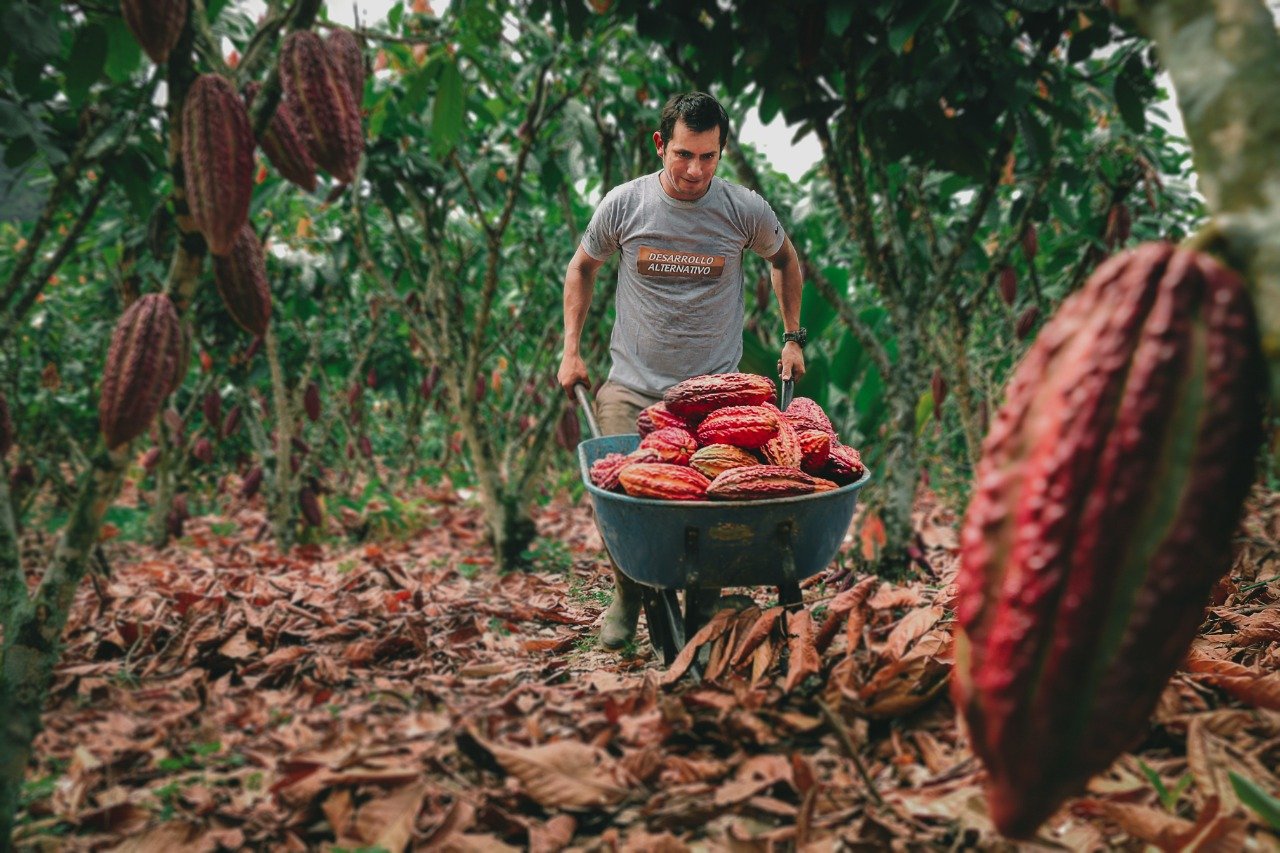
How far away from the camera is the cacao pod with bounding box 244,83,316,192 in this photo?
1.35 m

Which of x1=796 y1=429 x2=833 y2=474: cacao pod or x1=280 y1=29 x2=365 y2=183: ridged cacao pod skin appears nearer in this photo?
x1=280 y1=29 x2=365 y2=183: ridged cacao pod skin

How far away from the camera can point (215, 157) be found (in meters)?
1.14

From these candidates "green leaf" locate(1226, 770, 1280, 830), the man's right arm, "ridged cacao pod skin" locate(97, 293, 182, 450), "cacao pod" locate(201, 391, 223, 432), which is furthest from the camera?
"cacao pod" locate(201, 391, 223, 432)

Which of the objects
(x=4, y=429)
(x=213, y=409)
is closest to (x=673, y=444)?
(x=4, y=429)

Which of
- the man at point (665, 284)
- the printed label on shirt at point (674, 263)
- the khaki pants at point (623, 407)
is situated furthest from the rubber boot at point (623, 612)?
the printed label on shirt at point (674, 263)

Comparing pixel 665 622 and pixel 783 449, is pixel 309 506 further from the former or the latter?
pixel 783 449

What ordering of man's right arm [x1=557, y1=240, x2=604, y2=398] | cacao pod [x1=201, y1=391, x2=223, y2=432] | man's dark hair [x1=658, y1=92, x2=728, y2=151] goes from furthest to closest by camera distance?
cacao pod [x1=201, y1=391, x2=223, y2=432] → man's right arm [x1=557, y1=240, x2=604, y2=398] → man's dark hair [x1=658, y1=92, x2=728, y2=151]

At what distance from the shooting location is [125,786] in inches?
49.2

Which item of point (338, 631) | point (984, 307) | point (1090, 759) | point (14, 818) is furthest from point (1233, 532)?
point (984, 307)

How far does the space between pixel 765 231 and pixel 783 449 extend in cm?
77

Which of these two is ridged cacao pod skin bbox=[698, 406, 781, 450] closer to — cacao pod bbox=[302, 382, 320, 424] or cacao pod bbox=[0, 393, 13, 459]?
cacao pod bbox=[0, 393, 13, 459]

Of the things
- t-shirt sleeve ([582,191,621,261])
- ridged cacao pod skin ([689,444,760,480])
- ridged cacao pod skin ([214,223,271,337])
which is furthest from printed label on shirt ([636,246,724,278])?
ridged cacao pod skin ([214,223,271,337])

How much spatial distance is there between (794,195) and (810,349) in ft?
8.71

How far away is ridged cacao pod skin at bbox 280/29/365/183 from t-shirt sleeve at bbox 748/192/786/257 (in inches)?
44.9
